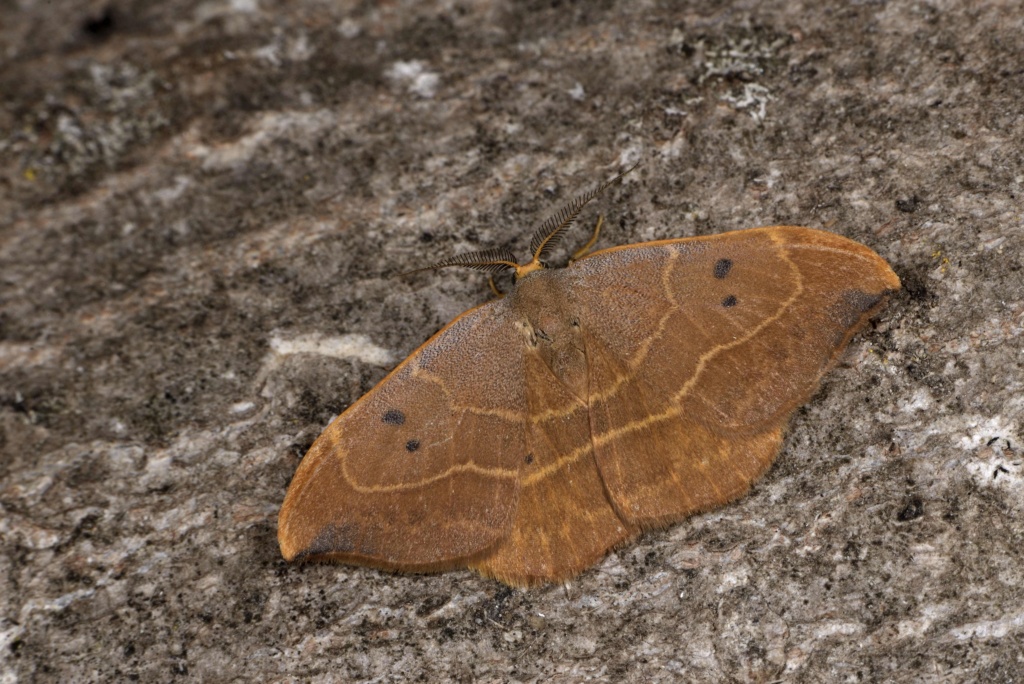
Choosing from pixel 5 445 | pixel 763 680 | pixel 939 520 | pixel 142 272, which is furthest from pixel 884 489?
pixel 5 445

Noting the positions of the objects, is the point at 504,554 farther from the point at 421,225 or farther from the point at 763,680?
the point at 421,225

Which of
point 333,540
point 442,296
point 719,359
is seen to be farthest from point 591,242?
point 333,540

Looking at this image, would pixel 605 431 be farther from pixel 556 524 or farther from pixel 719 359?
Answer: pixel 719 359

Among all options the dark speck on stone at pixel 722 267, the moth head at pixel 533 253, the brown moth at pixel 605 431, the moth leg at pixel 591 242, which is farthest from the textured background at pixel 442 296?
the dark speck on stone at pixel 722 267

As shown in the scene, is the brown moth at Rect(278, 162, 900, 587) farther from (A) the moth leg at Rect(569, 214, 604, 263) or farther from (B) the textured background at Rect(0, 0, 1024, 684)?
(A) the moth leg at Rect(569, 214, 604, 263)

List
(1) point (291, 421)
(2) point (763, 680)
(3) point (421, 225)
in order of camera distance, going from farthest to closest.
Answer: (3) point (421, 225)
(1) point (291, 421)
(2) point (763, 680)

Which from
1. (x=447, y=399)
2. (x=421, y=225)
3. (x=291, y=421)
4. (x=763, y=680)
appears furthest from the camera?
(x=421, y=225)

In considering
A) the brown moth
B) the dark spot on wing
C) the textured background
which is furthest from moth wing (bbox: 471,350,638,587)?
the dark spot on wing
